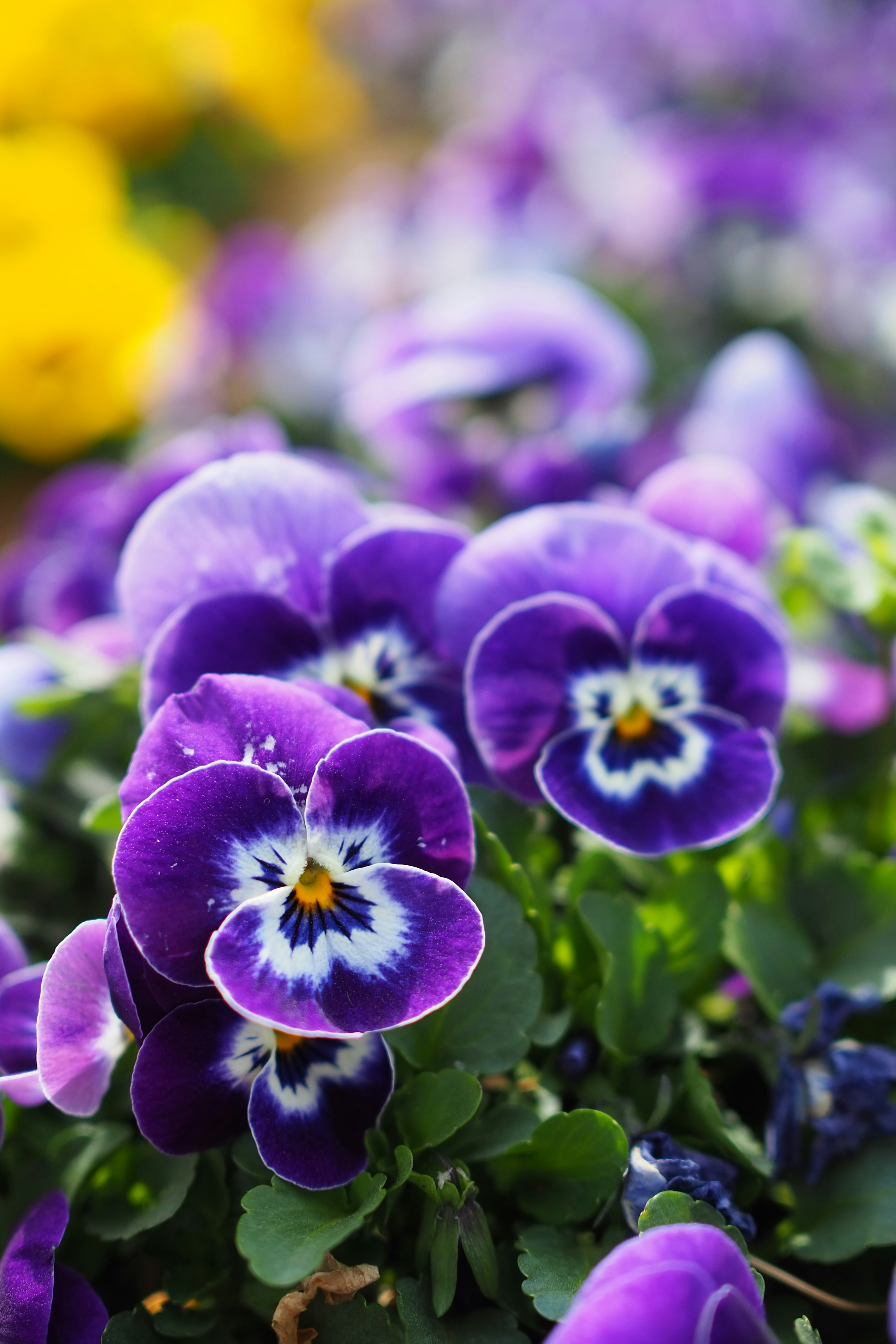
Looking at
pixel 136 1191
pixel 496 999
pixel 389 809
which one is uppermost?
pixel 389 809

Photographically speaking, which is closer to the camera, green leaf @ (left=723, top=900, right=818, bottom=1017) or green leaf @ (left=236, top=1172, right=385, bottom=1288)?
green leaf @ (left=236, top=1172, right=385, bottom=1288)

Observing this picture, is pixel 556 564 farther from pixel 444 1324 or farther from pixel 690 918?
pixel 444 1324

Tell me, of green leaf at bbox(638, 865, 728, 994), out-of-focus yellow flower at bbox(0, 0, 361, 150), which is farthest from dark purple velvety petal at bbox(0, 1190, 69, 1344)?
out-of-focus yellow flower at bbox(0, 0, 361, 150)

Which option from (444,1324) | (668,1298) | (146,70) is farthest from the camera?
(146,70)

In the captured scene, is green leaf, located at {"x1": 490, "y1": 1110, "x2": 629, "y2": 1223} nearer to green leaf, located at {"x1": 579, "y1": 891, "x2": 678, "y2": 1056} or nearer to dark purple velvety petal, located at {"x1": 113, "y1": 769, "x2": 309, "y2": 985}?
green leaf, located at {"x1": 579, "y1": 891, "x2": 678, "y2": 1056}

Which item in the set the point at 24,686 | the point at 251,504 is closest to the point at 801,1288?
the point at 251,504

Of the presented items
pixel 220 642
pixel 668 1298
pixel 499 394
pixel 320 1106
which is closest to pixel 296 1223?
pixel 320 1106

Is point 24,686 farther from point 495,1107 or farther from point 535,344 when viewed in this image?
point 535,344
